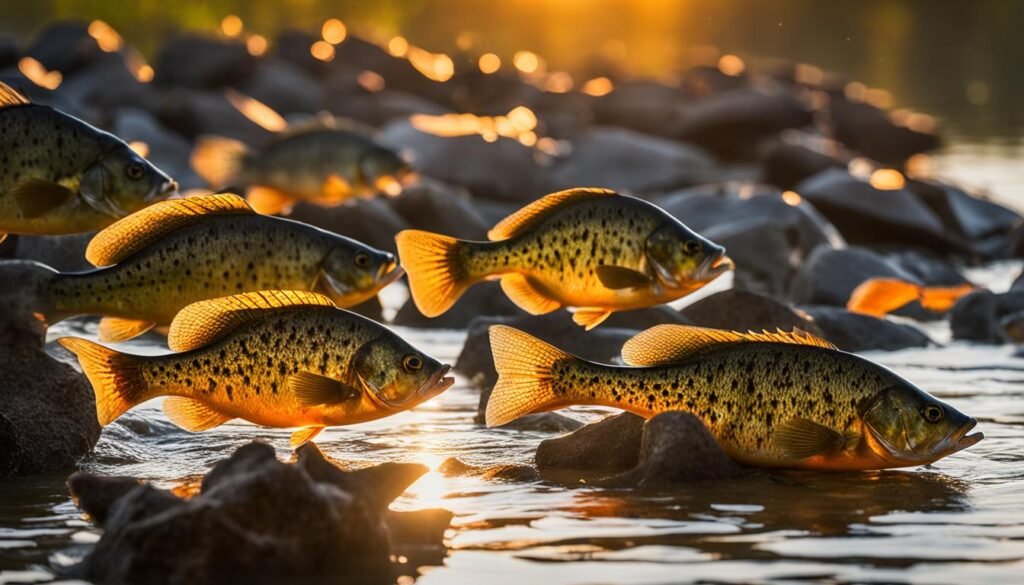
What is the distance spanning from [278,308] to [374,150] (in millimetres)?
10504

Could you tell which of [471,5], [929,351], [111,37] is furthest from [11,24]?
[929,351]

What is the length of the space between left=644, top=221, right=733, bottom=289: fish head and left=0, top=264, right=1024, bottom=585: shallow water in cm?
110

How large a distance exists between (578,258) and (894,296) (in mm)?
6255

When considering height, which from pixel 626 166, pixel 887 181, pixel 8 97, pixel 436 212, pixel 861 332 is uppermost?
pixel 626 166

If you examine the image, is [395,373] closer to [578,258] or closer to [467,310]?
[578,258]

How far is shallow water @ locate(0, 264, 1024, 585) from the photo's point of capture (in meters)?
6.86

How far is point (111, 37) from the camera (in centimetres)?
3512

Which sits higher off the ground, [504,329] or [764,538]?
[504,329]

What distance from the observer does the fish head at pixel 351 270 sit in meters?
9.25

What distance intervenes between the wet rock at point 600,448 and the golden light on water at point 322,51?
3031 centimetres

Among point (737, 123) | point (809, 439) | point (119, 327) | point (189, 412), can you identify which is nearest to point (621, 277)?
point (809, 439)

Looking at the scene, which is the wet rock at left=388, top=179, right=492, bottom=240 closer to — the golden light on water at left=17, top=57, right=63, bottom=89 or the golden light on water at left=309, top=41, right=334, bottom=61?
the golden light on water at left=17, top=57, right=63, bottom=89

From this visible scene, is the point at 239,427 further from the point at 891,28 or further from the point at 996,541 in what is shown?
the point at 891,28

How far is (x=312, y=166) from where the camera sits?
1861cm
